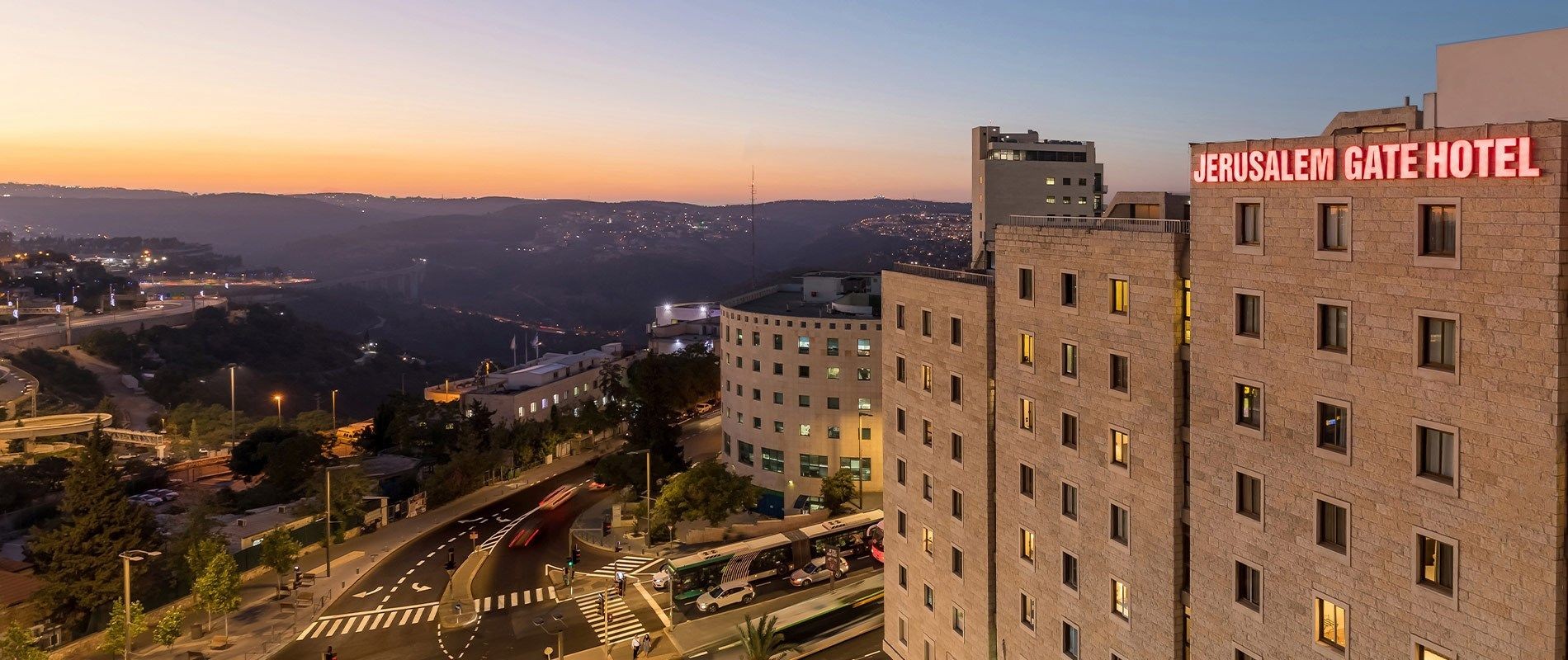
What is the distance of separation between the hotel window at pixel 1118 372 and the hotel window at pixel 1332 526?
360 inches

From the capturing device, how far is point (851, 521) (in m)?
81.2

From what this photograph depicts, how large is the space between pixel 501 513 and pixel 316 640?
115ft

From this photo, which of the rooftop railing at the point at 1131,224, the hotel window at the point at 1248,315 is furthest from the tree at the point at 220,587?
the hotel window at the point at 1248,315

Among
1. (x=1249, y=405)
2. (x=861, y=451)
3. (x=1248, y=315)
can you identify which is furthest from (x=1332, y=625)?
Result: (x=861, y=451)

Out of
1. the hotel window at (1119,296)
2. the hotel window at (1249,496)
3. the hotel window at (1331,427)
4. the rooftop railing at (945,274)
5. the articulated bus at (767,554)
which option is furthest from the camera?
the articulated bus at (767,554)

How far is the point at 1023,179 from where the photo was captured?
13825 cm

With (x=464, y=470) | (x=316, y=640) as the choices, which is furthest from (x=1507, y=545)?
(x=464, y=470)

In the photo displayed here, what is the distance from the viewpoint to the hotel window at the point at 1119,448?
36719mm

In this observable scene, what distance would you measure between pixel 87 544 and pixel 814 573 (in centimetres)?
4832

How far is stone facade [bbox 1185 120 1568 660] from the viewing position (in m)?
22.9

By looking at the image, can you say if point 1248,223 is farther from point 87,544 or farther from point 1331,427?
point 87,544

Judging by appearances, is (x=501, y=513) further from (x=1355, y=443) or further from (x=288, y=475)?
(x=1355, y=443)

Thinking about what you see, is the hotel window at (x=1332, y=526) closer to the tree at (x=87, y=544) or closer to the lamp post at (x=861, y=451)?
the lamp post at (x=861, y=451)

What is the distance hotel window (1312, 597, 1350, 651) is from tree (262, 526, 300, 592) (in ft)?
222
